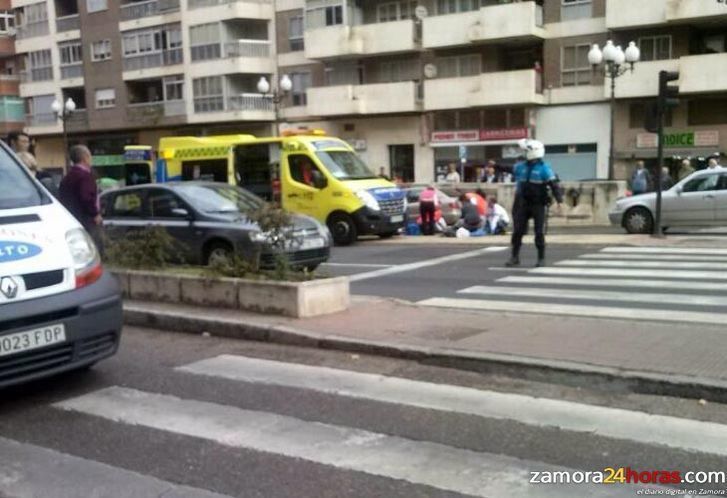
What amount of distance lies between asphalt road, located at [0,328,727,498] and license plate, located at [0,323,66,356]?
0.51m

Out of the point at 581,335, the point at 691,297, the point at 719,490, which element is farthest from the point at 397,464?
the point at 691,297

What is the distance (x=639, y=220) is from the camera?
16922 millimetres

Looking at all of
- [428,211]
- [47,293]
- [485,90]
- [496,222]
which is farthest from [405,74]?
[47,293]

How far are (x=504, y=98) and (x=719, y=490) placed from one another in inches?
1241

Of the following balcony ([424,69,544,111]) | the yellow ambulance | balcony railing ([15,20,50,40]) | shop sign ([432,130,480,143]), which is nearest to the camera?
the yellow ambulance

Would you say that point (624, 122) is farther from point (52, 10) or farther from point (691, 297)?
point (52, 10)

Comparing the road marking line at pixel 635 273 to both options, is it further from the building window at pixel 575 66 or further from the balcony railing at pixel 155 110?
the balcony railing at pixel 155 110

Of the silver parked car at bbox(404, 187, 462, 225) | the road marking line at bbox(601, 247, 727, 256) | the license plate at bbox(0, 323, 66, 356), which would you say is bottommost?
the road marking line at bbox(601, 247, 727, 256)

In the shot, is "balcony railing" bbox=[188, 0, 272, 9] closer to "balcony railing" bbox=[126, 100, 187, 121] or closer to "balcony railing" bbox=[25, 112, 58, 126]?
"balcony railing" bbox=[126, 100, 187, 121]

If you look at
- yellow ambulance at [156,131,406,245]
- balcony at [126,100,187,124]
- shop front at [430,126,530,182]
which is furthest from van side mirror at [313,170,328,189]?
balcony at [126,100,187,124]

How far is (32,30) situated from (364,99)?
2814cm

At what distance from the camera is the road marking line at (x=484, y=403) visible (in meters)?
4.55

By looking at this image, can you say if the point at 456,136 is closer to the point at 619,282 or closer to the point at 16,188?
the point at 619,282

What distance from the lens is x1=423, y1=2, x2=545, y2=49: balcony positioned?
33281 mm
